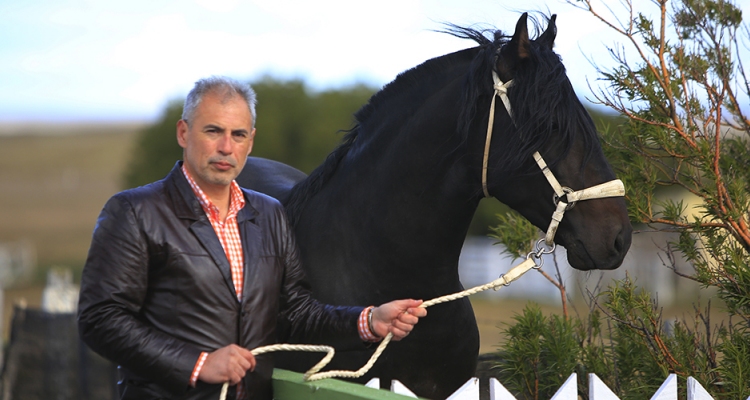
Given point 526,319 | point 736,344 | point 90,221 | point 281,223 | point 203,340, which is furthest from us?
point 90,221

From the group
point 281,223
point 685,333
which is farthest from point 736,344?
point 281,223

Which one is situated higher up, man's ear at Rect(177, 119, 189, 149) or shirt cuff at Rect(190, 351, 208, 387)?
man's ear at Rect(177, 119, 189, 149)

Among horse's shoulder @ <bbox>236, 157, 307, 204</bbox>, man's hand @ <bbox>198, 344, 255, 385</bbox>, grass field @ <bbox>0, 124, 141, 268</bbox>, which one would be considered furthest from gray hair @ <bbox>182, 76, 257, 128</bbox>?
grass field @ <bbox>0, 124, 141, 268</bbox>

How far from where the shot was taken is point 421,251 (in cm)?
286

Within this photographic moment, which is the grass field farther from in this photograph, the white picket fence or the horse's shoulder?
the white picket fence

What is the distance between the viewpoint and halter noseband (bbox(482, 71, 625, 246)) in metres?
2.52

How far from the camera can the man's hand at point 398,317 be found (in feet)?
7.13

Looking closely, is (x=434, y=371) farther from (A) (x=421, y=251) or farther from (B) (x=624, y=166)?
(B) (x=624, y=166)

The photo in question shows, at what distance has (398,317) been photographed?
2.18 m

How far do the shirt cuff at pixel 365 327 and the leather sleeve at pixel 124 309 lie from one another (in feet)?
1.67

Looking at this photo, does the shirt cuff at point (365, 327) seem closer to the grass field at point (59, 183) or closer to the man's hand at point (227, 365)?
the man's hand at point (227, 365)

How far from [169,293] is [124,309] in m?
0.12

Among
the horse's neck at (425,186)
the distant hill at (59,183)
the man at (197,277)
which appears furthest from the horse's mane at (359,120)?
the distant hill at (59,183)

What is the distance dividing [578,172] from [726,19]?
52.8 inches
